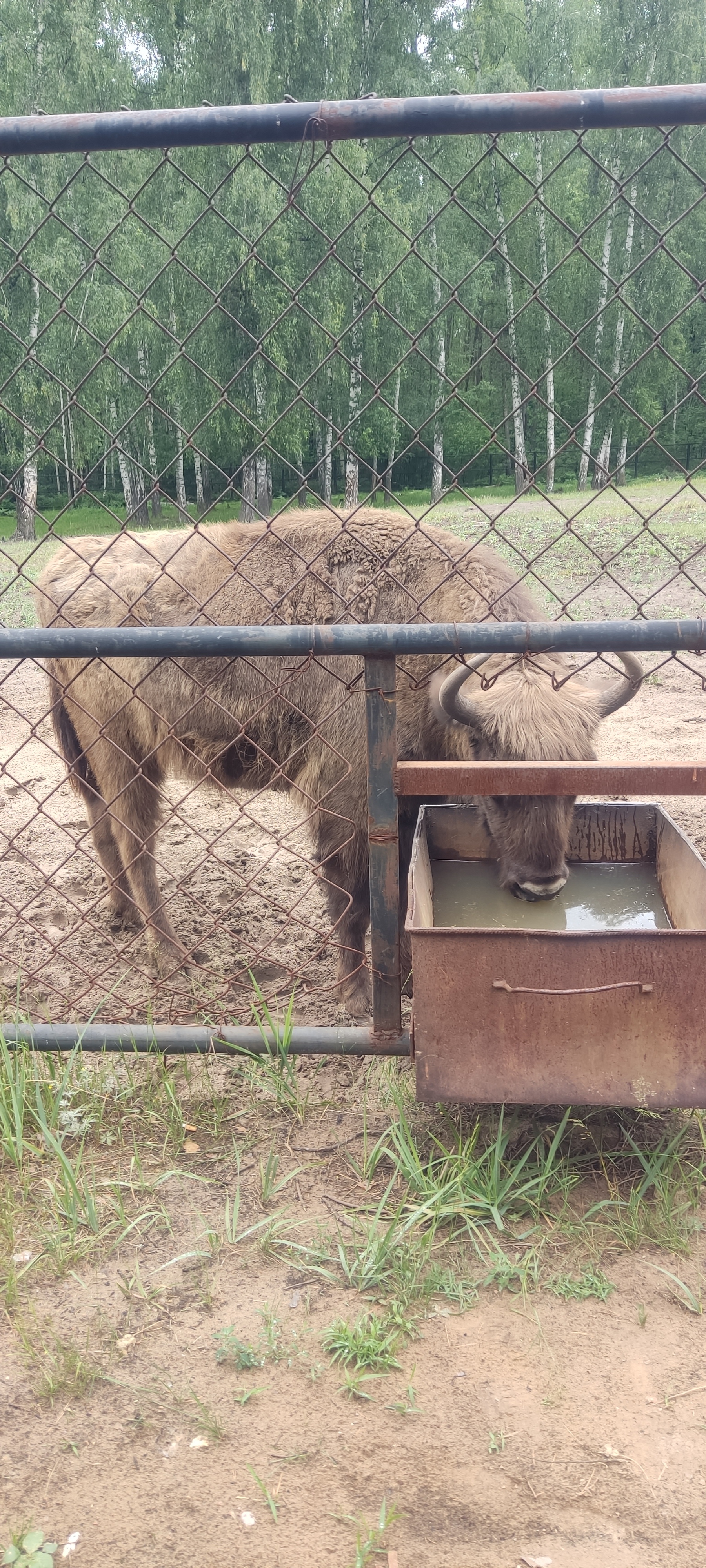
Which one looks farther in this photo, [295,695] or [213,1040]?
[295,695]

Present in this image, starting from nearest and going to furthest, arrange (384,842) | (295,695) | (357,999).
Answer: (384,842), (357,999), (295,695)

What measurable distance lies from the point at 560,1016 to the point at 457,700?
1.28 meters

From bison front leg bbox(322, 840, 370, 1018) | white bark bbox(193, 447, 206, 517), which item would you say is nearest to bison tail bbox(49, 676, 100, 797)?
bison front leg bbox(322, 840, 370, 1018)

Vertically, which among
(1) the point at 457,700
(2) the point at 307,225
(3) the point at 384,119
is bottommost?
(1) the point at 457,700

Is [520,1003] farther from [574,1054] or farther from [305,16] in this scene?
[305,16]

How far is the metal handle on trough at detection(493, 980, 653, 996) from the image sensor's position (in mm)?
1943

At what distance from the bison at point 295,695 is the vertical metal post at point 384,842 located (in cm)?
64

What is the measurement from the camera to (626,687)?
3008mm

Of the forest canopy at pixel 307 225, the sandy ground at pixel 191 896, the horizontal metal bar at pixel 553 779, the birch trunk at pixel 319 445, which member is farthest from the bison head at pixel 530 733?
the birch trunk at pixel 319 445

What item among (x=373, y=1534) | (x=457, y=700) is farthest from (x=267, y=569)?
(x=373, y=1534)

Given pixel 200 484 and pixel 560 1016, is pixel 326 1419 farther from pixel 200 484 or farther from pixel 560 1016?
pixel 200 484

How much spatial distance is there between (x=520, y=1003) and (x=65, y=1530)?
113 cm

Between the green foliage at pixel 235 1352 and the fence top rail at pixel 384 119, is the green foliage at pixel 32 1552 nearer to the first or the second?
the green foliage at pixel 235 1352

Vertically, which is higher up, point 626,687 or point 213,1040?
point 626,687
